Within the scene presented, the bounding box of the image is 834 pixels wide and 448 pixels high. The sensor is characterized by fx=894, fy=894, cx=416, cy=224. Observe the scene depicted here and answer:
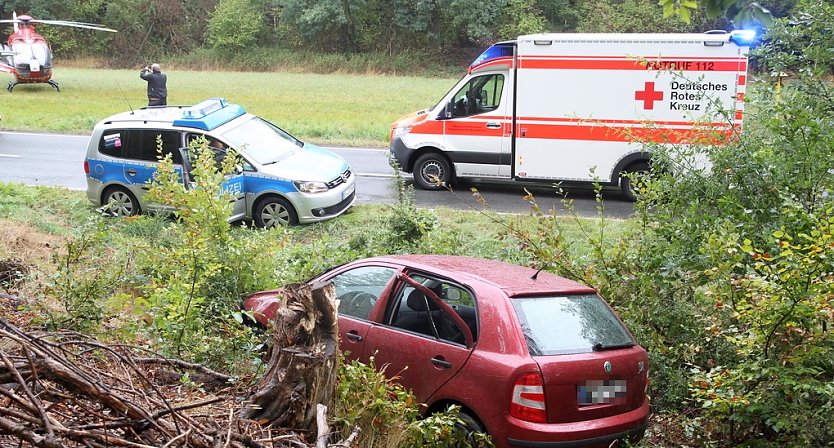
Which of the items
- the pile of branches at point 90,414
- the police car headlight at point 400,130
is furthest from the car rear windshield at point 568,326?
the police car headlight at point 400,130

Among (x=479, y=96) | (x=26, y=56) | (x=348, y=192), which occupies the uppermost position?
(x=26, y=56)

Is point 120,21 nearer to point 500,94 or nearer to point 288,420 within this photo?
point 500,94

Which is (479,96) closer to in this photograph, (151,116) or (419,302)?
(151,116)

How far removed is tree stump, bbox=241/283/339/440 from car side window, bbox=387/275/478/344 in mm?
1418

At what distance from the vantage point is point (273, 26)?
61.2 metres

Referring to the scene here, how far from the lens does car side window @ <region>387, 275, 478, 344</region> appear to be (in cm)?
610

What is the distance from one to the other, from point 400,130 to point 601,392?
11667mm

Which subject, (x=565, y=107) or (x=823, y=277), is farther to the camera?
(x=565, y=107)

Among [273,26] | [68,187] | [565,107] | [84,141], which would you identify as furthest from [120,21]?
[565,107]

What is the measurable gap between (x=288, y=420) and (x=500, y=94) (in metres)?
11.8

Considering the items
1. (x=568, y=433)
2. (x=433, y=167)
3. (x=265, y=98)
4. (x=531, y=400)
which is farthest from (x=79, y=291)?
(x=265, y=98)

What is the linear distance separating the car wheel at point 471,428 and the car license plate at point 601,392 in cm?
65

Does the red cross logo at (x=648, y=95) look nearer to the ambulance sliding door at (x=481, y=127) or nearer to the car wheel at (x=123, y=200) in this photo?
the ambulance sliding door at (x=481, y=127)

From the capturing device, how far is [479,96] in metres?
16.0
